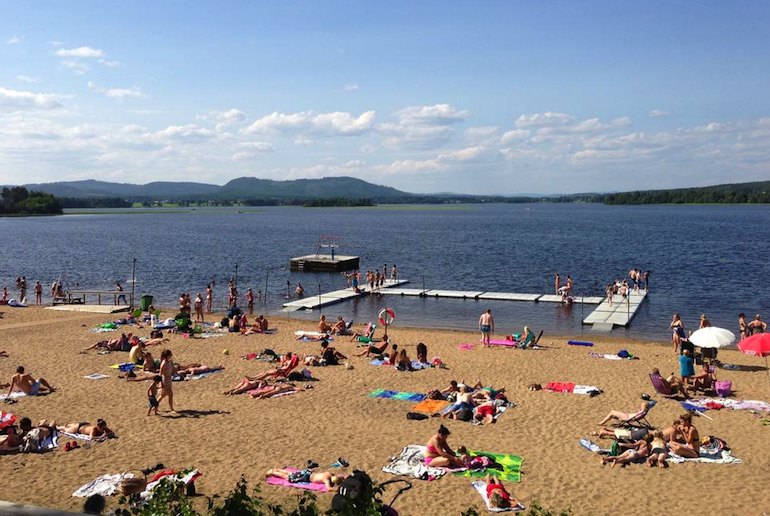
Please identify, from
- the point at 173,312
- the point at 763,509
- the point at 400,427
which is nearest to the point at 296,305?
the point at 173,312

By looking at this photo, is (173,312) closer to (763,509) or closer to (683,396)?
(683,396)

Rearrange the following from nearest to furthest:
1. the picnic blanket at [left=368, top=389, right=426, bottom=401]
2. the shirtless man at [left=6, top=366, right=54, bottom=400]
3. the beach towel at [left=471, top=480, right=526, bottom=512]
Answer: the beach towel at [left=471, top=480, right=526, bottom=512]
the picnic blanket at [left=368, top=389, right=426, bottom=401]
the shirtless man at [left=6, top=366, right=54, bottom=400]

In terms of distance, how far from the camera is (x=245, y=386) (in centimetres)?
1653

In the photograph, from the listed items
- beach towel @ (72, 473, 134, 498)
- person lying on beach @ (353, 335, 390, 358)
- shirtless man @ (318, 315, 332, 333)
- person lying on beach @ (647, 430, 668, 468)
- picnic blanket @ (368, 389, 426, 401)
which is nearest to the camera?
beach towel @ (72, 473, 134, 498)

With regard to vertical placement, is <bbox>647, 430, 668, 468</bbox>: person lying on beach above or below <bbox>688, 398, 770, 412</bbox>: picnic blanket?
above

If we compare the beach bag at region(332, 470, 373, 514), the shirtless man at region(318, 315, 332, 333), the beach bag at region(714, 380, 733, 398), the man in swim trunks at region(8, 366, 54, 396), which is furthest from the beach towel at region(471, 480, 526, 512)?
the shirtless man at region(318, 315, 332, 333)

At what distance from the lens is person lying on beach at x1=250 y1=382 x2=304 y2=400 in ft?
53.0

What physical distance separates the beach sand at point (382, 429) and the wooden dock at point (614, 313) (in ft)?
21.7

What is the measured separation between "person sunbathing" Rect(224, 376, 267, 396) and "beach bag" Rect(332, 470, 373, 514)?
785 cm

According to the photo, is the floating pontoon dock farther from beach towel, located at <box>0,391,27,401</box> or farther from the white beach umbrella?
beach towel, located at <box>0,391,27,401</box>

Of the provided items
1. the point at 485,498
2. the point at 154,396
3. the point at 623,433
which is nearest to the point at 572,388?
the point at 623,433

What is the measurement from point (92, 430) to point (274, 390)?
4.71 meters

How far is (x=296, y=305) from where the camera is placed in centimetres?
3553

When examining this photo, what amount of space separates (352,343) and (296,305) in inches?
502
